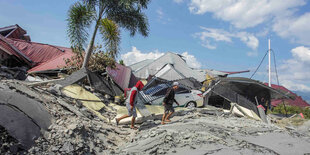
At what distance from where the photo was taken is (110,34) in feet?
39.6

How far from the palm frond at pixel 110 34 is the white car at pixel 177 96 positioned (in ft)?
10.7

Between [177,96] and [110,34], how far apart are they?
529cm

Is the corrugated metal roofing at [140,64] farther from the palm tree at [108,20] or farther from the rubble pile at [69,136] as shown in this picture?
the rubble pile at [69,136]

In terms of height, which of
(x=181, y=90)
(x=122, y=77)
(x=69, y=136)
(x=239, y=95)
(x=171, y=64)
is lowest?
(x=69, y=136)

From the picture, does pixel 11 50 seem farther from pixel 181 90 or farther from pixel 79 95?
pixel 181 90

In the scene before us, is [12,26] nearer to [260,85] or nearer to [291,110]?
[260,85]

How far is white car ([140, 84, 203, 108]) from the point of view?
10.6 metres

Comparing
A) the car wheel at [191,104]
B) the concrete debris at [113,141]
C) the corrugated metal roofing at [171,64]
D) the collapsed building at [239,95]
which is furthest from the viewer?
the corrugated metal roofing at [171,64]

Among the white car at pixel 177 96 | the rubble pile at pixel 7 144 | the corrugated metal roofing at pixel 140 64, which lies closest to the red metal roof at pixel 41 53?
the white car at pixel 177 96

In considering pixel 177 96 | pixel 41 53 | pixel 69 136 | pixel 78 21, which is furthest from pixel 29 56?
pixel 69 136

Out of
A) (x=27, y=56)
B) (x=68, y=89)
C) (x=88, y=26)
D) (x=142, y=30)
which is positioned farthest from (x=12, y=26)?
(x=68, y=89)

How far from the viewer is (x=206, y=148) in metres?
4.30

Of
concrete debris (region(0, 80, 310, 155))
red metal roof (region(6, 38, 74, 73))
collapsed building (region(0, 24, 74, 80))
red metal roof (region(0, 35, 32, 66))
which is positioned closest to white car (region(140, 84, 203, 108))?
concrete debris (region(0, 80, 310, 155))

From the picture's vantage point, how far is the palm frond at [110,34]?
39.3 feet
